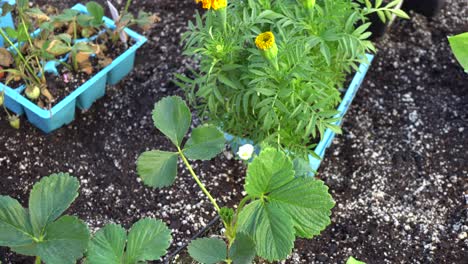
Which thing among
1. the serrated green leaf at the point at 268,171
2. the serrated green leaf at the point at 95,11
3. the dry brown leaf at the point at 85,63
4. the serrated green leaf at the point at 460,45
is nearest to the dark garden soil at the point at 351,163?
the dry brown leaf at the point at 85,63

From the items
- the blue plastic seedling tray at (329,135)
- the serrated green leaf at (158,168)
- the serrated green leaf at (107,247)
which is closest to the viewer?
the serrated green leaf at (107,247)

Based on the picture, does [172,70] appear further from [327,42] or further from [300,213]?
[300,213]

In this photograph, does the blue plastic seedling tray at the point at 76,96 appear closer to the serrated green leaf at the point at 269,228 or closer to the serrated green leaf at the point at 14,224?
the serrated green leaf at the point at 14,224

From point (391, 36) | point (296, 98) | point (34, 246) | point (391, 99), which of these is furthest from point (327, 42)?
point (34, 246)

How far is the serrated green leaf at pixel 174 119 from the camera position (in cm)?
163

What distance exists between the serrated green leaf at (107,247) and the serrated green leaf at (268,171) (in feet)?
0.97

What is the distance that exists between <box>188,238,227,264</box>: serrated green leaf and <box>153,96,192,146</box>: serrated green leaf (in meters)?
0.24

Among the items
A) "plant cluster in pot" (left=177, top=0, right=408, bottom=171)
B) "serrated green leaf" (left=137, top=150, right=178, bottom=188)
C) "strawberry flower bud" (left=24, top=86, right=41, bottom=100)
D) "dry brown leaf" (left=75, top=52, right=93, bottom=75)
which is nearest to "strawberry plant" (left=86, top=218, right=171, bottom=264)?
"serrated green leaf" (left=137, top=150, right=178, bottom=188)

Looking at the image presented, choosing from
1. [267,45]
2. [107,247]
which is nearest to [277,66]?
[267,45]

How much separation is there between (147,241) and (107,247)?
0.09m

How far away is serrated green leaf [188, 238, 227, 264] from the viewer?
1531 millimetres

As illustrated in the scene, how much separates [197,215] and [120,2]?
101cm

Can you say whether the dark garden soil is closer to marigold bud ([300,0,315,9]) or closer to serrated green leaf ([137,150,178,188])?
serrated green leaf ([137,150,178,188])

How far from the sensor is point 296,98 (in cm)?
189
